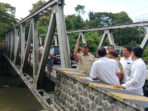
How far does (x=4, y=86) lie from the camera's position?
18.4m

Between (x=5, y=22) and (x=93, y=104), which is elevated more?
(x=5, y=22)

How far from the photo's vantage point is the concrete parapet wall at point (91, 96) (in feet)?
8.19

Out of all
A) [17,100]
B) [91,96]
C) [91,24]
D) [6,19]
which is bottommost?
[17,100]

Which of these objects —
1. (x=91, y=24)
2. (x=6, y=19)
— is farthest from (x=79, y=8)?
(x=6, y=19)

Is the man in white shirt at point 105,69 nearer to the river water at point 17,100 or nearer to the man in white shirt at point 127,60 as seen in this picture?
the man in white shirt at point 127,60

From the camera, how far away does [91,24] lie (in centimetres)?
4838

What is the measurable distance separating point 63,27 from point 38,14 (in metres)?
2.96

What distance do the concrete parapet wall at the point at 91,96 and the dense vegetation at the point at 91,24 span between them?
37.1 feet

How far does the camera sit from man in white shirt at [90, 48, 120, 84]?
3.48 metres

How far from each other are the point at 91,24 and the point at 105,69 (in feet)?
150

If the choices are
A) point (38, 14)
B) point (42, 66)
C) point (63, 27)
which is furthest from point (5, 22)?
point (63, 27)

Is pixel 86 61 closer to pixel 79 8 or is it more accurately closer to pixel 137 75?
pixel 137 75

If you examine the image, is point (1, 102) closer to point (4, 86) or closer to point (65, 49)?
point (4, 86)

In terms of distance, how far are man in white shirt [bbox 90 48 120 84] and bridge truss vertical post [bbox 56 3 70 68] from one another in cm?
234
